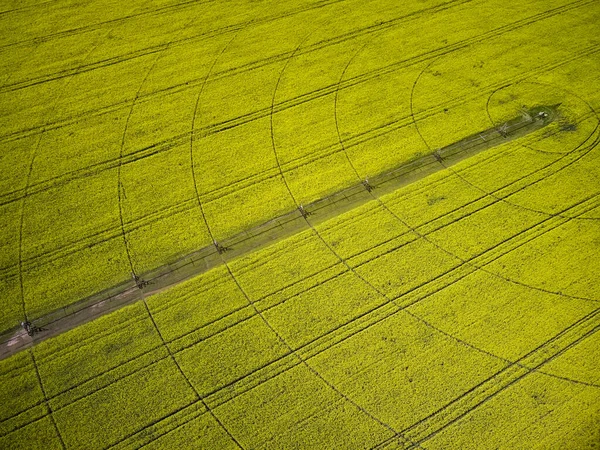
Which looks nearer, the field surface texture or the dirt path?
the field surface texture

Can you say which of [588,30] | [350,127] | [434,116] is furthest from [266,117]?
[588,30]

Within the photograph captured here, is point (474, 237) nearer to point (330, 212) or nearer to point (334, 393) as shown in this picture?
point (330, 212)

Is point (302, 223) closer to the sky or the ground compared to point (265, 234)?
closer to the ground

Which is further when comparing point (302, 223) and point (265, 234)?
point (302, 223)

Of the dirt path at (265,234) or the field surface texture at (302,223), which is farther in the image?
the dirt path at (265,234)
